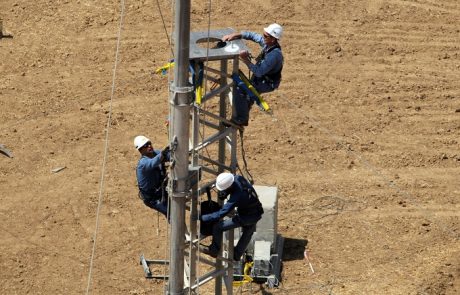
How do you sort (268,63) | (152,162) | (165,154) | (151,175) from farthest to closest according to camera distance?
(268,63)
(151,175)
(152,162)
(165,154)

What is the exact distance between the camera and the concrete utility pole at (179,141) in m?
12.8

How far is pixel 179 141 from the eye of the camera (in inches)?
530

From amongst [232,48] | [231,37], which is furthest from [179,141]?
[231,37]

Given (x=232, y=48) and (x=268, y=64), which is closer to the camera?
(x=232, y=48)

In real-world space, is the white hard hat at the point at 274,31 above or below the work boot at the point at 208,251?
above

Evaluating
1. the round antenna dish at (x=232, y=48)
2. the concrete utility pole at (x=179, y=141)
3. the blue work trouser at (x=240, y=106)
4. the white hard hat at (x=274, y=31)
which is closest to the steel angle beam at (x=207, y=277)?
the concrete utility pole at (x=179, y=141)

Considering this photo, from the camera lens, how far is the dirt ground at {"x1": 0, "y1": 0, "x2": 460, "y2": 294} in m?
20.0

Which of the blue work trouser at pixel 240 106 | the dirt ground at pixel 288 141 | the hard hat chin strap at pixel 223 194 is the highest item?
the blue work trouser at pixel 240 106

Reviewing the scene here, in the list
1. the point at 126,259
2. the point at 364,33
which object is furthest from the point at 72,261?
the point at 364,33

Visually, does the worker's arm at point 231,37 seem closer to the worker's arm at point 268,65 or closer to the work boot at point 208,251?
the worker's arm at point 268,65

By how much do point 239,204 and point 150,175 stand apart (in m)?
1.32

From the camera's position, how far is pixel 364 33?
2839cm

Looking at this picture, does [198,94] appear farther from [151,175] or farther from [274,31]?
[274,31]

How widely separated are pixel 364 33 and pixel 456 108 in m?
4.08
